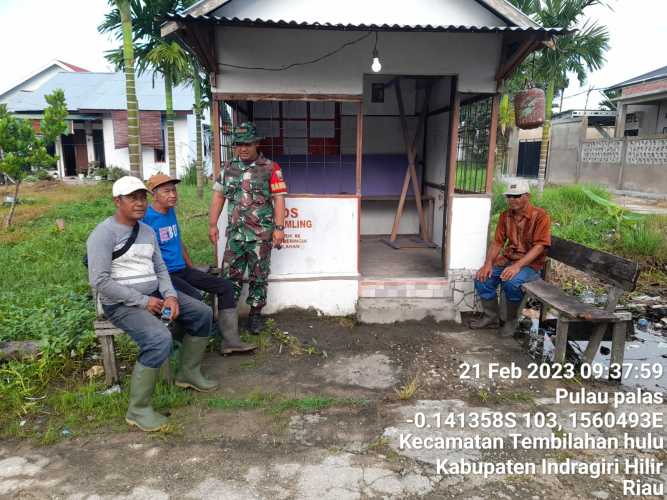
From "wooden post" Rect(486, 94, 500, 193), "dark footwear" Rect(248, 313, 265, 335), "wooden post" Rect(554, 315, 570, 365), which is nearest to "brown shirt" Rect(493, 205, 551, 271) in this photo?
"wooden post" Rect(486, 94, 500, 193)

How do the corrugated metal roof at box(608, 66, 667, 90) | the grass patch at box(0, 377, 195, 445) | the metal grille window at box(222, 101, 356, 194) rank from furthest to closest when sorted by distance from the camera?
1. the corrugated metal roof at box(608, 66, 667, 90)
2. the metal grille window at box(222, 101, 356, 194)
3. the grass patch at box(0, 377, 195, 445)

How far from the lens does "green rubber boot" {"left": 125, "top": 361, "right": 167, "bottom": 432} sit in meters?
3.25

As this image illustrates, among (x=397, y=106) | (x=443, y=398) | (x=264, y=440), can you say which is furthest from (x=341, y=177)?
(x=264, y=440)

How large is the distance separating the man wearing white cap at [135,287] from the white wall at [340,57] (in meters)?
2.22

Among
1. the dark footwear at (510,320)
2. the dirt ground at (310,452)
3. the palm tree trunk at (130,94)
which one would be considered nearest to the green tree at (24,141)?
the palm tree trunk at (130,94)

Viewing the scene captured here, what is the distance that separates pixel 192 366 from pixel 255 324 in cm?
117

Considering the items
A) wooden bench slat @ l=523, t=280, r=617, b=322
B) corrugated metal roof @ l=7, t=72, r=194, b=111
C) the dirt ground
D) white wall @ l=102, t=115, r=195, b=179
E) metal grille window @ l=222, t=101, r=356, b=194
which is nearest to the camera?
the dirt ground

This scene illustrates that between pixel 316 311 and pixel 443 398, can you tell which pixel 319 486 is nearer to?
pixel 443 398

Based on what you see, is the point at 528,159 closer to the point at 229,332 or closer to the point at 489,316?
the point at 489,316

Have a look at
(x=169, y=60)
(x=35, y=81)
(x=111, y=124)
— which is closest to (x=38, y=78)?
(x=35, y=81)

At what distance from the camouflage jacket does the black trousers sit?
0.58m

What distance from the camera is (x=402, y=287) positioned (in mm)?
5426

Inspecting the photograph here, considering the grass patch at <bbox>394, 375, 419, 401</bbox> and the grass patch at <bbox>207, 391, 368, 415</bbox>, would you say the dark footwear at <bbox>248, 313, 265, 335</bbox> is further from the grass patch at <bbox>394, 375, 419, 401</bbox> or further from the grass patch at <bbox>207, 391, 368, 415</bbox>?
the grass patch at <bbox>394, 375, 419, 401</bbox>

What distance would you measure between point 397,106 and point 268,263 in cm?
388
